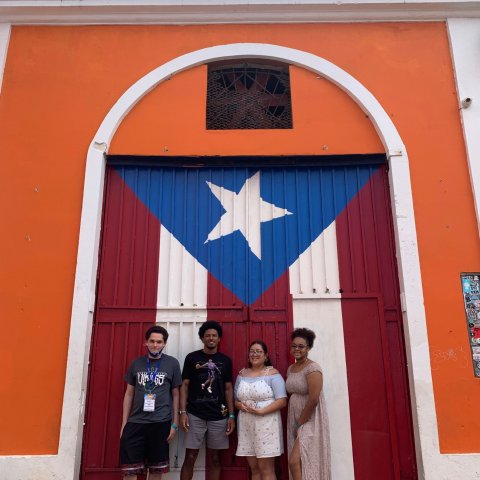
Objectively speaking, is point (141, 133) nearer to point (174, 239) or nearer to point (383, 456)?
point (174, 239)

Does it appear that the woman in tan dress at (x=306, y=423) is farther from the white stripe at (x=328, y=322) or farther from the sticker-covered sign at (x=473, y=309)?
the sticker-covered sign at (x=473, y=309)

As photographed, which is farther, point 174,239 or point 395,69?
point 395,69

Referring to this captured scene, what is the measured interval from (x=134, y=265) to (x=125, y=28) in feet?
10.5

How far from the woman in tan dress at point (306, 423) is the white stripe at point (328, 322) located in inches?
24.2

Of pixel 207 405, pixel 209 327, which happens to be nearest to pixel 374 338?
pixel 209 327

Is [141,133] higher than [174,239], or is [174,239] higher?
[141,133]

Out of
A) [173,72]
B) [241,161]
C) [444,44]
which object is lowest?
[241,161]

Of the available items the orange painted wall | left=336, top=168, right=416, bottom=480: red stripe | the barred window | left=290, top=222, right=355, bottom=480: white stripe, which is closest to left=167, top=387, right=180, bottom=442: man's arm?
the orange painted wall

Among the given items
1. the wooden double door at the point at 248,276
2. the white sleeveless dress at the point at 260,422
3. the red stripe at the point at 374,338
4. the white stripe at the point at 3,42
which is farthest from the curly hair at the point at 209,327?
the white stripe at the point at 3,42

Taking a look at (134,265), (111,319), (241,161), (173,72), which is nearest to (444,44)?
(241,161)

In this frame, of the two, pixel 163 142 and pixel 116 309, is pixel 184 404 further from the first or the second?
pixel 163 142

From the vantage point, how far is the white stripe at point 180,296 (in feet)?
17.6

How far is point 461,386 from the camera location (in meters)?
5.04

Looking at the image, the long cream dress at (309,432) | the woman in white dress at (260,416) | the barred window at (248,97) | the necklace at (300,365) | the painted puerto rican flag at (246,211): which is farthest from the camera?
the barred window at (248,97)
